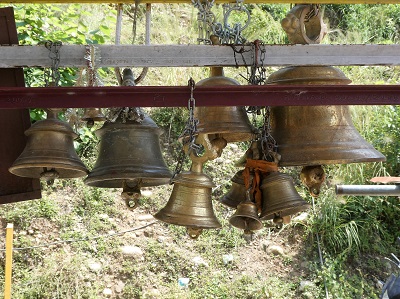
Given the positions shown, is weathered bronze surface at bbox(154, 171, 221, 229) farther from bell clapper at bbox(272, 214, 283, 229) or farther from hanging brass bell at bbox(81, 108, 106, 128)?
hanging brass bell at bbox(81, 108, 106, 128)

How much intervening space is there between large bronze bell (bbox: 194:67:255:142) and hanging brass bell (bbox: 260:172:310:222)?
0.82 ft

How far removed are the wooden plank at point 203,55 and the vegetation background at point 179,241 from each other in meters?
3.50

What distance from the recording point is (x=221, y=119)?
3.70 metres

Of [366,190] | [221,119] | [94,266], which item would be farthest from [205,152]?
[94,266]

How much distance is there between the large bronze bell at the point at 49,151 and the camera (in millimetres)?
3732

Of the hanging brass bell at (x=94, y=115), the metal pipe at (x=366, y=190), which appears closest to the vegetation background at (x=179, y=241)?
the hanging brass bell at (x=94, y=115)

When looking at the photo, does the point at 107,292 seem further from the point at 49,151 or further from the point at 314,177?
the point at 314,177

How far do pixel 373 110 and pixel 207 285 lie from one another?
141 inches

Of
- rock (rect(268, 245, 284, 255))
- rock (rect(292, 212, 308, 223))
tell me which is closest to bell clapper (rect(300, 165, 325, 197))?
rock (rect(268, 245, 284, 255))

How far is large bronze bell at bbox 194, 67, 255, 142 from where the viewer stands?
3.67 metres

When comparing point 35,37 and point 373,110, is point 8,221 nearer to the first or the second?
point 35,37

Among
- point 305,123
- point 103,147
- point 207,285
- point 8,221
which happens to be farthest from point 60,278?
point 305,123

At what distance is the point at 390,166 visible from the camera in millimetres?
9508

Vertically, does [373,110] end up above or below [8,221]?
above
